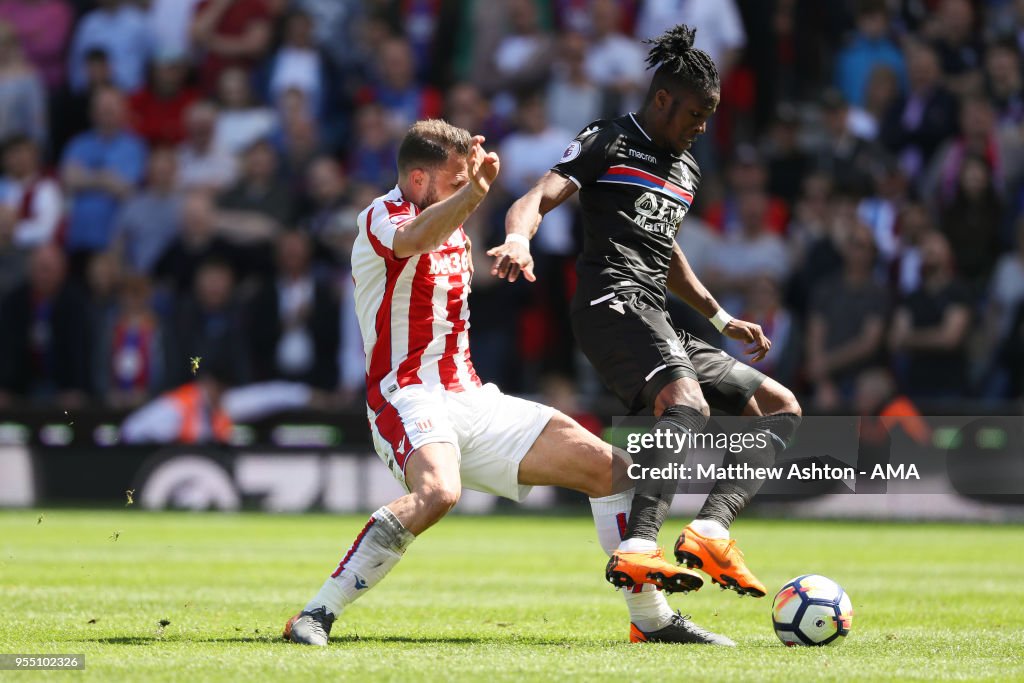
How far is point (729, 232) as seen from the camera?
16.8 m

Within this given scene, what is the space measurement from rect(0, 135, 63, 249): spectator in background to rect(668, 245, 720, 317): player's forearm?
464 inches

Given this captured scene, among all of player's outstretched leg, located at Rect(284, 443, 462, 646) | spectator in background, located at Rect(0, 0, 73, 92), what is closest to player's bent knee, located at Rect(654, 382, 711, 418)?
player's outstretched leg, located at Rect(284, 443, 462, 646)

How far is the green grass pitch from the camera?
5754 mm

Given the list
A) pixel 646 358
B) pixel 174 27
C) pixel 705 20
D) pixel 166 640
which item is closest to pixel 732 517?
pixel 646 358

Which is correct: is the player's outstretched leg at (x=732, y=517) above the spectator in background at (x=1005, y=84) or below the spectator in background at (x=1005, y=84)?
below

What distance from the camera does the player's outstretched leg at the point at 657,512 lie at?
6.19 metres

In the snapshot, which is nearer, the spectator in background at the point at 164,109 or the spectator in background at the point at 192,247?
the spectator in background at the point at 192,247

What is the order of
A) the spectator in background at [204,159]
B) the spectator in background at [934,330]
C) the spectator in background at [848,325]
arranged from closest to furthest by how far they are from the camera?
the spectator in background at [934,330] < the spectator in background at [848,325] < the spectator in background at [204,159]

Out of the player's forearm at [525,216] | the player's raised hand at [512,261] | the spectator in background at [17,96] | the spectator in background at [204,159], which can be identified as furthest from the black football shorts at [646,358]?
the spectator in background at [17,96]

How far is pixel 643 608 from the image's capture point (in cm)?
688

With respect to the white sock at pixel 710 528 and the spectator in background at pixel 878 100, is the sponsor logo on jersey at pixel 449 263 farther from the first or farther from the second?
the spectator in background at pixel 878 100

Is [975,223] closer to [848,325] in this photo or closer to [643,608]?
[848,325]

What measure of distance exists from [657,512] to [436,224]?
1.57 meters

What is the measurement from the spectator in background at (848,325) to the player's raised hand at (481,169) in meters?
9.81
